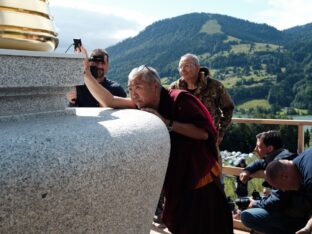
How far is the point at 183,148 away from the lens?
8.70 ft

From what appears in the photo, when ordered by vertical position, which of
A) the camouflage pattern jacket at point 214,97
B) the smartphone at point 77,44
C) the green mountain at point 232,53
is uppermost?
the smartphone at point 77,44

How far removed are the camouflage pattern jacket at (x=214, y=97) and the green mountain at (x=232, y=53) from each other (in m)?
40.1

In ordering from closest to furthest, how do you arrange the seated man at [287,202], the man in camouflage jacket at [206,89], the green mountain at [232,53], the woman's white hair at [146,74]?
the woman's white hair at [146,74]
the seated man at [287,202]
the man in camouflage jacket at [206,89]
the green mountain at [232,53]

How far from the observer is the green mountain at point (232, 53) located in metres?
81.7

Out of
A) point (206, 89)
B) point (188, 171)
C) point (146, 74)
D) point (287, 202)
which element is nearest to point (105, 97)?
point (146, 74)

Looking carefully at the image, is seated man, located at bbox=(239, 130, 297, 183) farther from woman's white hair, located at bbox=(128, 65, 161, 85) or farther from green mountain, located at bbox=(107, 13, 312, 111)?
green mountain, located at bbox=(107, 13, 312, 111)

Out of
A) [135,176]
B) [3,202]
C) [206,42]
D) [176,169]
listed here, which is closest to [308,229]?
[176,169]

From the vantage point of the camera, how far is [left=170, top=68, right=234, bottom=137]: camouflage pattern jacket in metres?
5.33

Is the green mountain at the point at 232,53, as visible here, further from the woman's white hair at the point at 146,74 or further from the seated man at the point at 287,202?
the woman's white hair at the point at 146,74

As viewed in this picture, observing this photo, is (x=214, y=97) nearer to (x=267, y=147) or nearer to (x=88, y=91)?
(x=267, y=147)

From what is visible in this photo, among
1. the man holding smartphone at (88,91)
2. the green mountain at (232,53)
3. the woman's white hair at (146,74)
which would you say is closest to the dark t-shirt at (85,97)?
the man holding smartphone at (88,91)

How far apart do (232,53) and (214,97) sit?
132m

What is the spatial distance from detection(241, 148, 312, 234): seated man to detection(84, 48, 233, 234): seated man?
0.79 meters

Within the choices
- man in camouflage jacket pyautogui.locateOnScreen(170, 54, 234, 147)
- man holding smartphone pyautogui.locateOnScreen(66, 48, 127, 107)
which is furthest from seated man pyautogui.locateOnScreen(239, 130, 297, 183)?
man holding smartphone pyautogui.locateOnScreen(66, 48, 127, 107)
